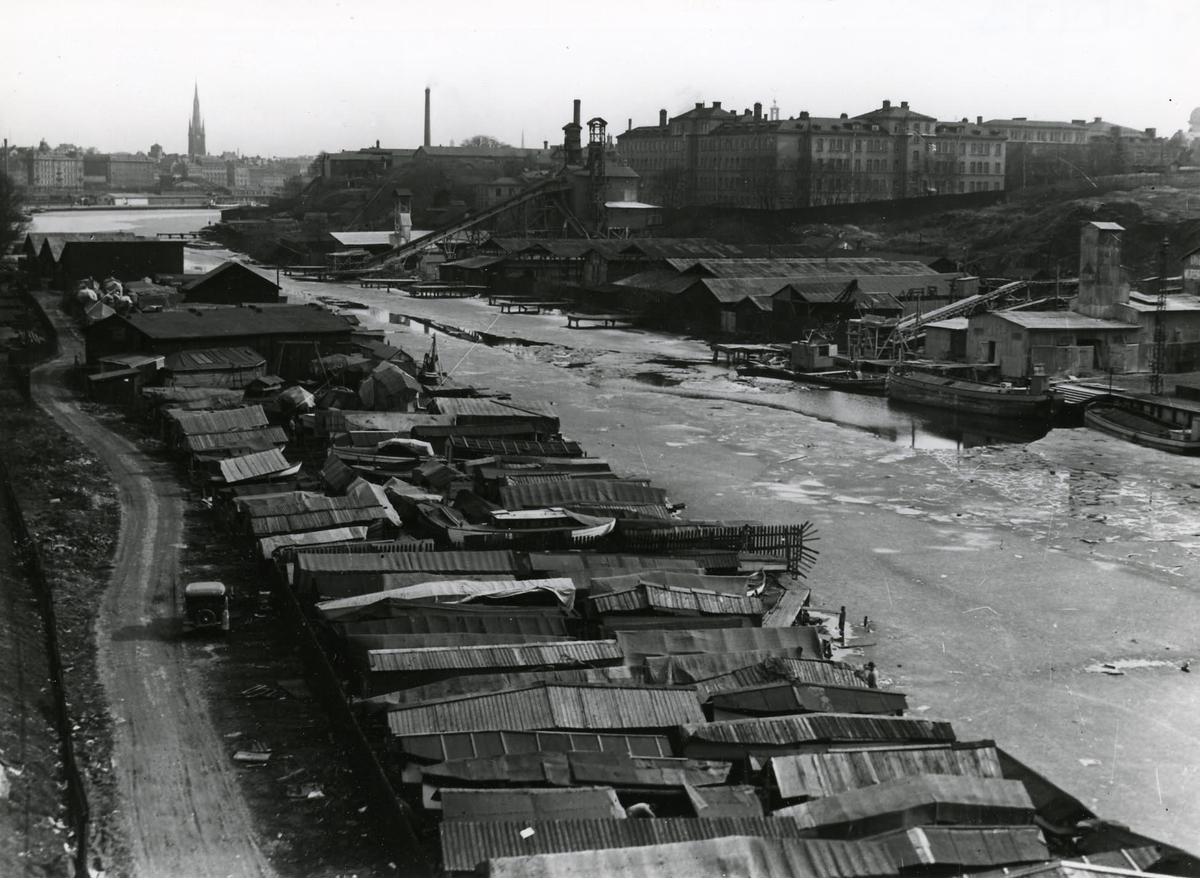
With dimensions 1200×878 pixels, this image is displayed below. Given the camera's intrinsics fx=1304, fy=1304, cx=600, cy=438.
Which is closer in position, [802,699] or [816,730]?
[816,730]

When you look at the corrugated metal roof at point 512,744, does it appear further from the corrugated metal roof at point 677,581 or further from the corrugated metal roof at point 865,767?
the corrugated metal roof at point 677,581

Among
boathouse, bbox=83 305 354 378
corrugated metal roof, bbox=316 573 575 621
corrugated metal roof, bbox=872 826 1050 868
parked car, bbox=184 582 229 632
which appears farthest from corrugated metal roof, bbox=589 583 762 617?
boathouse, bbox=83 305 354 378

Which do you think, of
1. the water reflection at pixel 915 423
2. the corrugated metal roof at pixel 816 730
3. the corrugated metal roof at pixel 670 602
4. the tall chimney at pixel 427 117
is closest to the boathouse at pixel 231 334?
the water reflection at pixel 915 423

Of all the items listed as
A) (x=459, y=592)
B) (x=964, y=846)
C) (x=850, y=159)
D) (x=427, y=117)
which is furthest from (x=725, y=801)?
(x=427, y=117)

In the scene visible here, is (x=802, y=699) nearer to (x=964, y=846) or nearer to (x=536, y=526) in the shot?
(x=964, y=846)

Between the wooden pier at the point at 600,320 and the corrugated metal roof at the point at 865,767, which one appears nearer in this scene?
the corrugated metal roof at the point at 865,767
